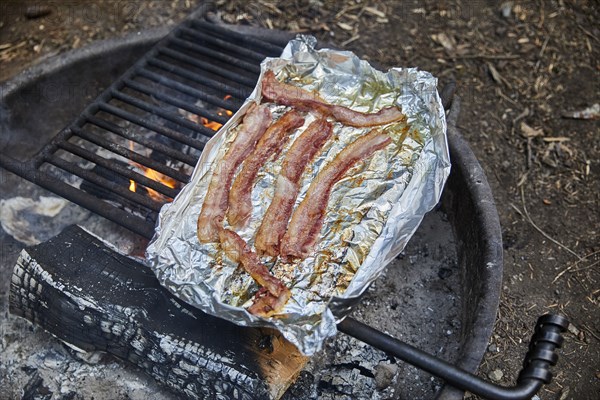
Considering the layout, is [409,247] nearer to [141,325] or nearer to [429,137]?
[429,137]

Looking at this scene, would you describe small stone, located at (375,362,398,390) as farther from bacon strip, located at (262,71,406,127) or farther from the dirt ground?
bacon strip, located at (262,71,406,127)

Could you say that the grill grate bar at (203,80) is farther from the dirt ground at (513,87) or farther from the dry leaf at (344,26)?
the dry leaf at (344,26)

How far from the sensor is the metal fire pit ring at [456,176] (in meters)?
2.26

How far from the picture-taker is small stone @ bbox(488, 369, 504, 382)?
2744mm

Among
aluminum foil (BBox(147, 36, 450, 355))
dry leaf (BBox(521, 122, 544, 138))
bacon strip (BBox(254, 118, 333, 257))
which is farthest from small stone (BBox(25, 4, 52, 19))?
dry leaf (BBox(521, 122, 544, 138))

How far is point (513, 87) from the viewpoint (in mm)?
3979

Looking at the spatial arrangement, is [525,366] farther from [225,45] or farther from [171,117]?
[225,45]

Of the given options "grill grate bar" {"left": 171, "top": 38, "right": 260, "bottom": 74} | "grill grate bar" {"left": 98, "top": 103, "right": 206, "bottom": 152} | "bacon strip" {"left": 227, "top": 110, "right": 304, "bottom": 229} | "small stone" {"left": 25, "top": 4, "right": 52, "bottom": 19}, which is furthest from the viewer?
"small stone" {"left": 25, "top": 4, "right": 52, "bottom": 19}

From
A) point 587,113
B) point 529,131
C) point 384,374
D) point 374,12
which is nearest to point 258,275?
point 384,374

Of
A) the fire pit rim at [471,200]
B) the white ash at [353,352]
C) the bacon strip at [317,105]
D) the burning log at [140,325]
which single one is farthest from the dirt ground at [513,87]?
the burning log at [140,325]

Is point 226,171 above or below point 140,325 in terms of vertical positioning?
above

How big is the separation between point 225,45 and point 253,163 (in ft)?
3.27

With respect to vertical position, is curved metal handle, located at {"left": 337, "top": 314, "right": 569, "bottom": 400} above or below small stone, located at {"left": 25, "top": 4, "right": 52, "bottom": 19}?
below

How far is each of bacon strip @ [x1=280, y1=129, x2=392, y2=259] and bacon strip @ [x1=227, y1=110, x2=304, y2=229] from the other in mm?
236
